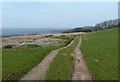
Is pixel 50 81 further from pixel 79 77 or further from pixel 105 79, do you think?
pixel 105 79

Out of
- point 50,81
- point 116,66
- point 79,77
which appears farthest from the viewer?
point 116,66

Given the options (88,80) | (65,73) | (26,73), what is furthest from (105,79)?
(26,73)

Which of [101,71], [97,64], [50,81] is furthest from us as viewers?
[97,64]

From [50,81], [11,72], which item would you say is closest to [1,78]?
[11,72]

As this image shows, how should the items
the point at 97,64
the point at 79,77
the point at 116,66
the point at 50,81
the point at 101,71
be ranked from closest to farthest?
the point at 50,81
the point at 79,77
the point at 101,71
the point at 116,66
the point at 97,64

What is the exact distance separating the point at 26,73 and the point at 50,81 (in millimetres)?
4236

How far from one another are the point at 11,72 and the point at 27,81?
10.7 ft

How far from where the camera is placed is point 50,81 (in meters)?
12.5

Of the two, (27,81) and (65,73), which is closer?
(27,81)

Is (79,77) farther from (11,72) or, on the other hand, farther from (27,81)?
(11,72)

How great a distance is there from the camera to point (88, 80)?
12844mm

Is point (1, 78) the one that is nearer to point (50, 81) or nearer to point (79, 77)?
point (50, 81)

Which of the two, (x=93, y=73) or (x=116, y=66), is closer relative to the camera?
(x=93, y=73)

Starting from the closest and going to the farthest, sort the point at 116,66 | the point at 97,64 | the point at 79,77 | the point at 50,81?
the point at 50,81
the point at 79,77
the point at 116,66
the point at 97,64
